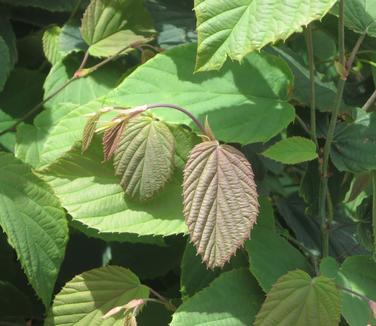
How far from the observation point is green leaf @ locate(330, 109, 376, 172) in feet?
3.27

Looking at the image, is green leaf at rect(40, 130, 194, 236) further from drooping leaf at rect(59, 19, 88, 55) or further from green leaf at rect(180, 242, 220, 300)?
drooping leaf at rect(59, 19, 88, 55)

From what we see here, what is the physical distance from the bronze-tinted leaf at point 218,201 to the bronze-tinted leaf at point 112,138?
0.09 meters

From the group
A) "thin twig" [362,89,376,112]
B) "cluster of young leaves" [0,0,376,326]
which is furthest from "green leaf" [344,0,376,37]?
"thin twig" [362,89,376,112]

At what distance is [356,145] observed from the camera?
1015 mm

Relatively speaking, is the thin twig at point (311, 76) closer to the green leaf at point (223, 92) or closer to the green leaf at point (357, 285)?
the green leaf at point (223, 92)

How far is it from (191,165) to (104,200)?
0.16 meters

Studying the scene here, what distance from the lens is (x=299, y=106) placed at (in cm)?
116

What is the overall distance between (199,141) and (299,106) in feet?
0.81

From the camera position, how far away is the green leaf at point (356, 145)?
1.00 metres

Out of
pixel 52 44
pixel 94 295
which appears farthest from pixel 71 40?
pixel 94 295

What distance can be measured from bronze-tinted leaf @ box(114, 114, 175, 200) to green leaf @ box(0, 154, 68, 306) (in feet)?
0.45

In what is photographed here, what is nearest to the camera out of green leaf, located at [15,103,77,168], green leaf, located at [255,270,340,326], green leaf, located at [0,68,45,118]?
green leaf, located at [255,270,340,326]

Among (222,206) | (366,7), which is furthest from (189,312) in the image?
(366,7)

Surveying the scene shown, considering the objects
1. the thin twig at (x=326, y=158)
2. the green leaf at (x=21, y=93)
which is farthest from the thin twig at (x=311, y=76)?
the green leaf at (x=21, y=93)
